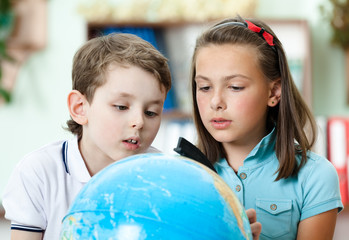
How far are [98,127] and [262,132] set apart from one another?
48 centimetres

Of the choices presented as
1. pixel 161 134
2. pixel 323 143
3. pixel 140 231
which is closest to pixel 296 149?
pixel 140 231

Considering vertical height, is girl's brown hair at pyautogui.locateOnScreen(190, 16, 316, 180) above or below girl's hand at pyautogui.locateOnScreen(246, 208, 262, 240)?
above

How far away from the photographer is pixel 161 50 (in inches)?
139

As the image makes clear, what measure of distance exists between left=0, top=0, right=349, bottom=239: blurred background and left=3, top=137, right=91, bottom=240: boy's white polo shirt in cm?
201

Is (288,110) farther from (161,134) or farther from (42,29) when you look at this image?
(42,29)

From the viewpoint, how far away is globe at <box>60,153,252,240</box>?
0.95 m

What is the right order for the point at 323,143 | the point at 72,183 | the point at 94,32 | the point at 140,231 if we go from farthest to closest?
the point at 94,32 → the point at 323,143 → the point at 72,183 → the point at 140,231

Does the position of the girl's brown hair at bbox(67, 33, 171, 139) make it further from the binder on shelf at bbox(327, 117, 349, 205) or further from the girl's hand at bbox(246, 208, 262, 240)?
the binder on shelf at bbox(327, 117, 349, 205)

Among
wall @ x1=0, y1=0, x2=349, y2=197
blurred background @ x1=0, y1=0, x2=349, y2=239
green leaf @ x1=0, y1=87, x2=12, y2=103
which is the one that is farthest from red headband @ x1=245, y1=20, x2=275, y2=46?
green leaf @ x1=0, y1=87, x2=12, y2=103

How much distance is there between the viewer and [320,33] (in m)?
3.67

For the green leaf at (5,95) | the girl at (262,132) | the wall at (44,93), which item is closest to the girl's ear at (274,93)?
the girl at (262,132)

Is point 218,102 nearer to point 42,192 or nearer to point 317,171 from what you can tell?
point 317,171

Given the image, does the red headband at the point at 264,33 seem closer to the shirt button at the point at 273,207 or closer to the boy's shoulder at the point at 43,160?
the shirt button at the point at 273,207

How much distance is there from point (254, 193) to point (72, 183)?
1.67 ft
